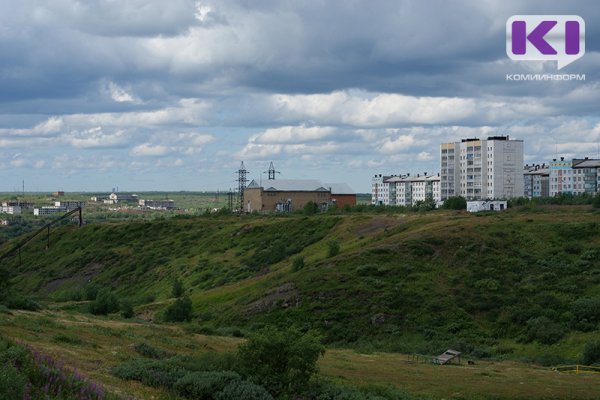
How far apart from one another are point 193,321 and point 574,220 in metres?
37.4

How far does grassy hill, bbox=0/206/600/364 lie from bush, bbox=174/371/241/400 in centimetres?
2257

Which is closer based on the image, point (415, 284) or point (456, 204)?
point (415, 284)

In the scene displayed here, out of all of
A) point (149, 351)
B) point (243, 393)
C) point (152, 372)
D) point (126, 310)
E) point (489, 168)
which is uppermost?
point (489, 168)

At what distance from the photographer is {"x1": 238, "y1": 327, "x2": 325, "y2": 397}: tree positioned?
20.3m

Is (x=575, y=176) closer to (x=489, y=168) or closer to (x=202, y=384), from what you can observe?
(x=489, y=168)

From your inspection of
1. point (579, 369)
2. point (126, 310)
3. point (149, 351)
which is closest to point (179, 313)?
point (126, 310)

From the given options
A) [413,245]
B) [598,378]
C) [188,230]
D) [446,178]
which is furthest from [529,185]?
[598,378]

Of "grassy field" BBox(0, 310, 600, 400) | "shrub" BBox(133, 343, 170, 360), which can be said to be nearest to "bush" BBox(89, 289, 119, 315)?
"grassy field" BBox(0, 310, 600, 400)

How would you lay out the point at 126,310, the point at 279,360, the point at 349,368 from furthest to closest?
1. the point at 126,310
2. the point at 349,368
3. the point at 279,360

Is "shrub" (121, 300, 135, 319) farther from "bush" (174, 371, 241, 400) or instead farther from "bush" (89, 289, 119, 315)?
"bush" (174, 371, 241, 400)

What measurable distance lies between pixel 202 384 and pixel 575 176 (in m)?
165

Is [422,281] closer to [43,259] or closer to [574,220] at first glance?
[574,220]

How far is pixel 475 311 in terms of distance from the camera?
56.0 m

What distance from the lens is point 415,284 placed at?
59656 millimetres
